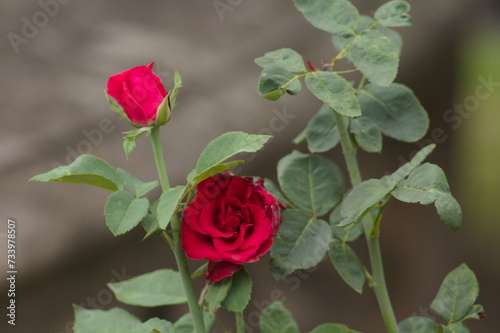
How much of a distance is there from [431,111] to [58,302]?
2.69 ft

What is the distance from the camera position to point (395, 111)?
0.55 metres

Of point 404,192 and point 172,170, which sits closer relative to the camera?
point 404,192

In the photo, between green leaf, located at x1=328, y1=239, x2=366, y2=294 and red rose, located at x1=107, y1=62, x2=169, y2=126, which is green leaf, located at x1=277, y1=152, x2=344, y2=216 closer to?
green leaf, located at x1=328, y1=239, x2=366, y2=294

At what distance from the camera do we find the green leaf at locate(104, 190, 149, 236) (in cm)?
42

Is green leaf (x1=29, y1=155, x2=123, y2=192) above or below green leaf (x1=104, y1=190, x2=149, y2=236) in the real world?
above

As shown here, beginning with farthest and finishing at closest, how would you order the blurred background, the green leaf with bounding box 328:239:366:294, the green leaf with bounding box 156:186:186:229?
the blurred background
the green leaf with bounding box 328:239:366:294
the green leaf with bounding box 156:186:186:229

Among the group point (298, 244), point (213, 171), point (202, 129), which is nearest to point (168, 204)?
point (213, 171)

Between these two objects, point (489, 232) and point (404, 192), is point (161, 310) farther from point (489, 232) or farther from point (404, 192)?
point (489, 232)

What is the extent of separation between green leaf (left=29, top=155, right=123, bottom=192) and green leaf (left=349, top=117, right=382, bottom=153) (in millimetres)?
221

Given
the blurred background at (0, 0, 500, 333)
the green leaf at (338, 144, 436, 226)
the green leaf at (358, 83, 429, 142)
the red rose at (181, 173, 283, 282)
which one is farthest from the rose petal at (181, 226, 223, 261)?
the blurred background at (0, 0, 500, 333)


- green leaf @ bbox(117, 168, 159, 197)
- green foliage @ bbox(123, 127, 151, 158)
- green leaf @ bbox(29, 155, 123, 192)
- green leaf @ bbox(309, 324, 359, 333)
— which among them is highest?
green foliage @ bbox(123, 127, 151, 158)

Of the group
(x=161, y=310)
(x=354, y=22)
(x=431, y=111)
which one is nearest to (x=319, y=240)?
(x=354, y=22)

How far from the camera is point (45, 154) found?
0.98m

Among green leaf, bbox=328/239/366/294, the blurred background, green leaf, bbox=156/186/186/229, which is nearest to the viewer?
green leaf, bbox=156/186/186/229
